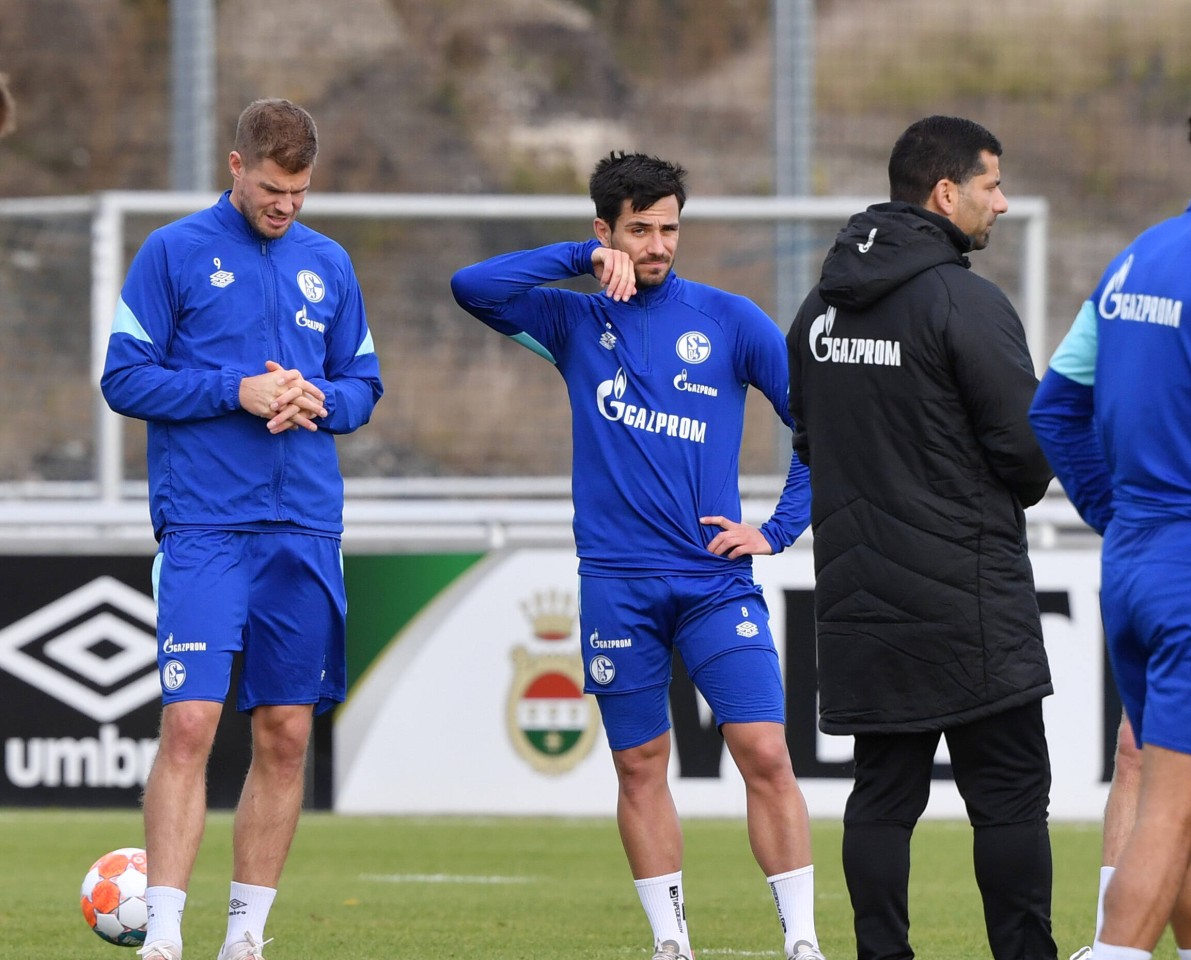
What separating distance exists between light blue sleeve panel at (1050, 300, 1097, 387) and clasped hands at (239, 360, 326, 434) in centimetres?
215

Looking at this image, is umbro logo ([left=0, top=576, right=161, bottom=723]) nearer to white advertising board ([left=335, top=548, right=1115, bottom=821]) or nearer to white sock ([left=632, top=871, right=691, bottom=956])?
white advertising board ([left=335, top=548, right=1115, bottom=821])

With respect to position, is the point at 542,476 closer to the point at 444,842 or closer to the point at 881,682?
the point at 444,842

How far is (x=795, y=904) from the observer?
5.44 m

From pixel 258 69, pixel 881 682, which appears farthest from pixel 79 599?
pixel 258 69

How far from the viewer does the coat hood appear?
15.8 ft

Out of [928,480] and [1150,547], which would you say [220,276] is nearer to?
[928,480]

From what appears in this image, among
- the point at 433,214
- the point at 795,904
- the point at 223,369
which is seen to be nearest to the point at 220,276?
the point at 223,369

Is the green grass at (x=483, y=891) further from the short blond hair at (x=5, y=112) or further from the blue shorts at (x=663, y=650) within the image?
the short blond hair at (x=5, y=112)

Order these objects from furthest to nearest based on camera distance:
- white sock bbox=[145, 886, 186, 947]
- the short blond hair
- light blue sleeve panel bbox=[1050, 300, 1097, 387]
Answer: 1. white sock bbox=[145, 886, 186, 947]
2. light blue sleeve panel bbox=[1050, 300, 1097, 387]
3. the short blond hair

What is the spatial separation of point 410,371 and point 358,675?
2976 mm

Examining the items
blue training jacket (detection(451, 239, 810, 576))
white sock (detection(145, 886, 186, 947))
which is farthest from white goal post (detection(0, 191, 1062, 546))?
white sock (detection(145, 886, 186, 947))

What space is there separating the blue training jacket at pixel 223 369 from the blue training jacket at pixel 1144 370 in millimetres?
2273

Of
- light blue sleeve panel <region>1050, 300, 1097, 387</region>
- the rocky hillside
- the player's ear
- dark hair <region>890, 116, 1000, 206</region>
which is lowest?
light blue sleeve panel <region>1050, 300, 1097, 387</region>

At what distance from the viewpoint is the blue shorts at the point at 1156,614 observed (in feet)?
12.8
